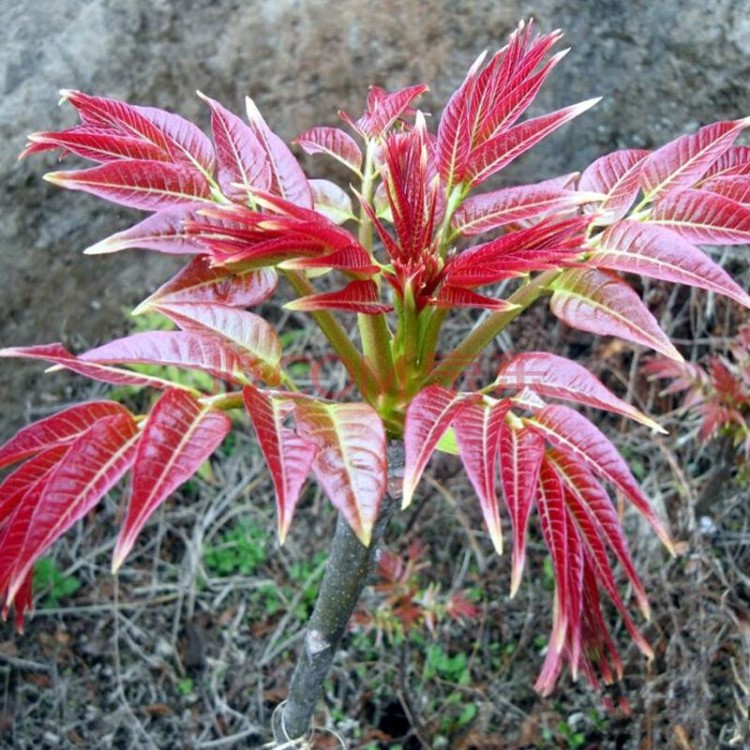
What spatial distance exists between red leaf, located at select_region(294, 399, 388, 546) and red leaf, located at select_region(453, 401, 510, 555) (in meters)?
0.07

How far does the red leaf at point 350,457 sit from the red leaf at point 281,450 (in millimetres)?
15

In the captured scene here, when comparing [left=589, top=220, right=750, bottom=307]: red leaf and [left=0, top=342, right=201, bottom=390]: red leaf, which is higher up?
[left=589, top=220, right=750, bottom=307]: red leaf

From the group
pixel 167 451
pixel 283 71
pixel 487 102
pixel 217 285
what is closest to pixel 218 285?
pixel 217 285

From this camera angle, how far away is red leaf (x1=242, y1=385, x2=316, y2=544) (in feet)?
2.33

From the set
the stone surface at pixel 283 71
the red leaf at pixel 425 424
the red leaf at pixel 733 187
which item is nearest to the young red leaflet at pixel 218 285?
the red leaf at pixel 425 424

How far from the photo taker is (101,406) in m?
0.82

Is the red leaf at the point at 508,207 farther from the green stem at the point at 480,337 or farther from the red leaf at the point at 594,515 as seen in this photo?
the red leaf at the point at 594,515

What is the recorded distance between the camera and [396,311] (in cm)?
91

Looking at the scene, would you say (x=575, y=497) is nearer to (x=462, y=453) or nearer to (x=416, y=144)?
(x=462, y=453)

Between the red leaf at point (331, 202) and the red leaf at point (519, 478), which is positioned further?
the red leaf at point (331, 202)

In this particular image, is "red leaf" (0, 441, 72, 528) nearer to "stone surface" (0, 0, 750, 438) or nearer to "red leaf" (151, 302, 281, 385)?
"red leaf" (151, 302, 281, 385)

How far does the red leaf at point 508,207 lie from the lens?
90cm

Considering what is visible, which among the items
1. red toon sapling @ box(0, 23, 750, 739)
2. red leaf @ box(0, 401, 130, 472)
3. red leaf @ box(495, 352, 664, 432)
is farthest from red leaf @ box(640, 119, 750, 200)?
red leaf @ box(0, 401, 130, 472)

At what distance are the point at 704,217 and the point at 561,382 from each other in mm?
219
